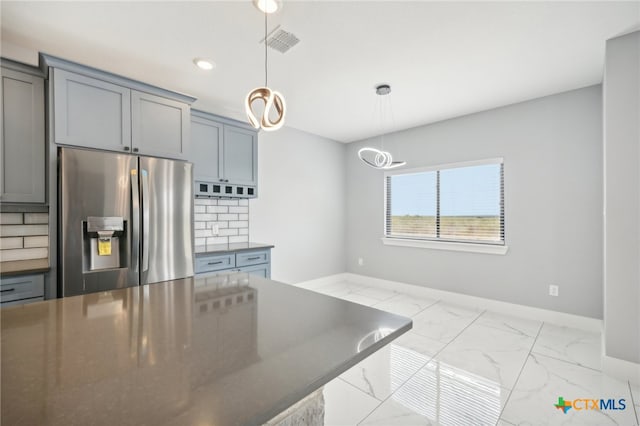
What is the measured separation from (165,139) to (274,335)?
8.45ft

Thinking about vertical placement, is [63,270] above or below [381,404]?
above

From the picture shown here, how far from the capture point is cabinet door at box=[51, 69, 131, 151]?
2197 mm

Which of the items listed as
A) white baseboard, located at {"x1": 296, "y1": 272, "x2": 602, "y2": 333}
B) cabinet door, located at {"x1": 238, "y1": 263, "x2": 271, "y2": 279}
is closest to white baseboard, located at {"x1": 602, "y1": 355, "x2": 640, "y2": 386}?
white baseboard, located at {"x1": 296, "y1": 272, "x2": 602, "y2": 333}

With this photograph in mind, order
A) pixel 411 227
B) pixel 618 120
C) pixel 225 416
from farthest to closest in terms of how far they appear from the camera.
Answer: pixel 411 227, pixel 618 120, pixel 225 416

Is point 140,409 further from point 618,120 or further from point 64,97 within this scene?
point 618,120

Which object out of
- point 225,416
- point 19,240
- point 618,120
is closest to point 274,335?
point 225,416

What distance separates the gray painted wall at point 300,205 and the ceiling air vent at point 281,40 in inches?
76.6

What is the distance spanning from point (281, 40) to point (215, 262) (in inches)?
86.5

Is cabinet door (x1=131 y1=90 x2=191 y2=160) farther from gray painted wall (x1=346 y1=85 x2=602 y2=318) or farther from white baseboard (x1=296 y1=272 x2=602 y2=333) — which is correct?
gray painted wall (x1=346 y1=85 x2=602 y2=318)

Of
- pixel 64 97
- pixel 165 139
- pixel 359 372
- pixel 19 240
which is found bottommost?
pixel 359 372

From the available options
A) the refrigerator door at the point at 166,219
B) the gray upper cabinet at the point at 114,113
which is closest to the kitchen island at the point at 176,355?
the refrigerator door at the point at 166,219

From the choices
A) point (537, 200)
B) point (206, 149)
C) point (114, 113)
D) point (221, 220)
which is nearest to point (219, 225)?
point (221, 220)

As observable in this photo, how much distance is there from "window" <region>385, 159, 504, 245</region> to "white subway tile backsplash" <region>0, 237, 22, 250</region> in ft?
14.5

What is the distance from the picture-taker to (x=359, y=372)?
2.35 m
